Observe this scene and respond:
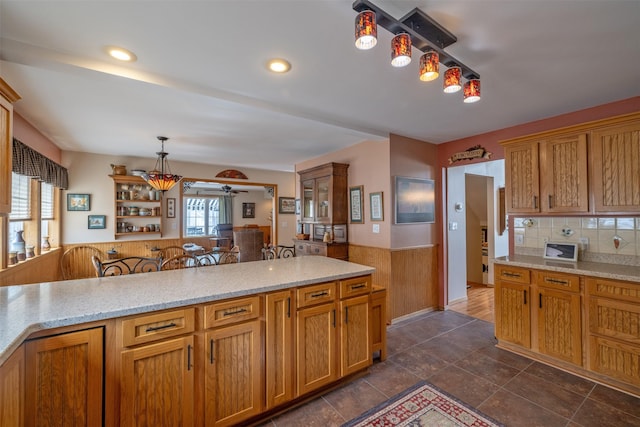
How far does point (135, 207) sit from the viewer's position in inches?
197

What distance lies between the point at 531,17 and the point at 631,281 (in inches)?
82.9

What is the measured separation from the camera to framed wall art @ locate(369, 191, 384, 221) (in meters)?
3.64

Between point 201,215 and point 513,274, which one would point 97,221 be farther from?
point 513,274

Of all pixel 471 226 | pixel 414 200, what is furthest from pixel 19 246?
pixel 471 226

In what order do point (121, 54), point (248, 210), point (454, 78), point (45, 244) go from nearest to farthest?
point (454, 78) → point (121, 54) → point (45, 244) → point (248, 210)

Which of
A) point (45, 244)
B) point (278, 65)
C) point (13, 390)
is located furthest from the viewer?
point (45, 244)

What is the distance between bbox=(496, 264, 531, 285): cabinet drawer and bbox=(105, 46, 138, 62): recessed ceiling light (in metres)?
3.71

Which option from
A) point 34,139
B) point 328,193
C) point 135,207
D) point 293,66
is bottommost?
point 135,207

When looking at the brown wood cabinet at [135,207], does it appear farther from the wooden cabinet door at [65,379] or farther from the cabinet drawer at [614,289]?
the cabinet drawer at [614,289]

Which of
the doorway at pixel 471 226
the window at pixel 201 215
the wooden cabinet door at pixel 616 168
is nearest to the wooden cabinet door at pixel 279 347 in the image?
the wooden cabinet door at pixel 616 168

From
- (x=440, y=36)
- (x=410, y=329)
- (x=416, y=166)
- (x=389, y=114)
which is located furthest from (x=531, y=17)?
(x=410, y=329)

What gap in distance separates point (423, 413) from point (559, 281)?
5.68 ft

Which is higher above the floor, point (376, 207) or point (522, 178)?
point (522, 178)

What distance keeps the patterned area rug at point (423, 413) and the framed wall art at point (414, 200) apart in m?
2.03
